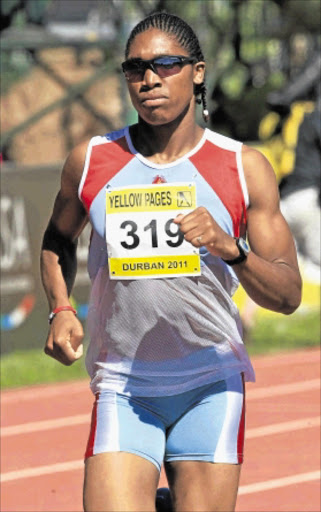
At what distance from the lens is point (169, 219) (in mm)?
3889


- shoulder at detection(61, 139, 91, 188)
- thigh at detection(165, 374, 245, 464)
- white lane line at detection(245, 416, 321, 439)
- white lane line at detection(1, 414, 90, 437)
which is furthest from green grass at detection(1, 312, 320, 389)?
thigh at detection(165, 374, 245, 464)

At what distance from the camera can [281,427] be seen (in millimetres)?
8570

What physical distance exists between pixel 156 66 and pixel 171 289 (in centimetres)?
68

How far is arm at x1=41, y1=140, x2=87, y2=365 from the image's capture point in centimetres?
393

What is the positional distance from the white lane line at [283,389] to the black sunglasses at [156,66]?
19.3 ft

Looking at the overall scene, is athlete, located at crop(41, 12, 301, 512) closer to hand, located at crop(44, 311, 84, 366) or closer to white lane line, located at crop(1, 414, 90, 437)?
hand, located at crop(44, 311, 84, 366)

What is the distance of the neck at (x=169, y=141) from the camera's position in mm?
4031

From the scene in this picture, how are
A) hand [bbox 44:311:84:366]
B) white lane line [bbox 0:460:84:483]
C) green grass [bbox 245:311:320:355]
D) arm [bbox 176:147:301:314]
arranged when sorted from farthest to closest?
green grass [bbox 245:311:320:355] → white lane line [bbox 0:460:84:483] → hand [bbox 44:311:84:366] → arm [bbox 176:147:301:314]

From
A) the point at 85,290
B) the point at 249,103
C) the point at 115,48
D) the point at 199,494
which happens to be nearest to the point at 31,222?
the point at 85,290

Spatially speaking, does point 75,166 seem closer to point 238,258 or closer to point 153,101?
point 153,101

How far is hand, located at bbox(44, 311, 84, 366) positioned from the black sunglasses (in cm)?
78

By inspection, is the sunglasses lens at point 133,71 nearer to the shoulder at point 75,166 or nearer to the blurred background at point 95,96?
the shoulder at point 75,166

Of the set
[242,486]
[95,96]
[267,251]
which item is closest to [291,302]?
[267,251]

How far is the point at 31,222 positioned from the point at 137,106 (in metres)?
7.38
